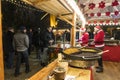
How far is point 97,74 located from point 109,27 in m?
10.6

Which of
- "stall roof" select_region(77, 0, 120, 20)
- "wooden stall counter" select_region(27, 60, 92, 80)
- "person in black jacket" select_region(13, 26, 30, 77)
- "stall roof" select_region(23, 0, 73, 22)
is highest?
"stall roof" select_region(77, 0, 120, 20)

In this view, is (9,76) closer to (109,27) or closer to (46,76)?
(46,76)

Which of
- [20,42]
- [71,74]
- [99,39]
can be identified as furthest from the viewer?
[99,39]

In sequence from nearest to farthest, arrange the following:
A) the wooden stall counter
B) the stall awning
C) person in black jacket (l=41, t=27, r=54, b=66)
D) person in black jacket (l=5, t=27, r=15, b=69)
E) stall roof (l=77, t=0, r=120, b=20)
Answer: the wooden stall counter → the stall awning → stall roof (l=77, t=0, r=120, b=20) → person in black jacket (l=5, t=27, r=15, b=69) → person in black jacket (l=41, t=27, r=54, b=66)

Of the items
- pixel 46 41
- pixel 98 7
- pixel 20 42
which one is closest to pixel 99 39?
pixel 98 7

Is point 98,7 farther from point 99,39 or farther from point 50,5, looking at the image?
point 50,5

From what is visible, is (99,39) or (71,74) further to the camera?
(99,39)

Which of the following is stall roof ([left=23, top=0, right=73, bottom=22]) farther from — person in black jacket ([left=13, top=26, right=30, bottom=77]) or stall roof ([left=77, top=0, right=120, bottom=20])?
stall roof ([left=77, top=0, right=120, bottom=20])

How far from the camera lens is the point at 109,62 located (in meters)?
6.42

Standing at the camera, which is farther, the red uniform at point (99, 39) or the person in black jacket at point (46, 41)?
the person in black jacket at point (46, 41)

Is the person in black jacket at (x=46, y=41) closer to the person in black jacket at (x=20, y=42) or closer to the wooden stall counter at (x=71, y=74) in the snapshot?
the person in black jacket at (x=20, y=42)

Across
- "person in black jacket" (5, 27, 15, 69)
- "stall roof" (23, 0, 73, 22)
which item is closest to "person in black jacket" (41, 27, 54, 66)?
"person in black jacket" (5, 27, 15, 69)

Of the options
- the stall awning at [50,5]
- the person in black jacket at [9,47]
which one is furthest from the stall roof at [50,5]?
the person in black jacket at [9,47]

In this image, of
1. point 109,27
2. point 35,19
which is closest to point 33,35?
point 35,19
